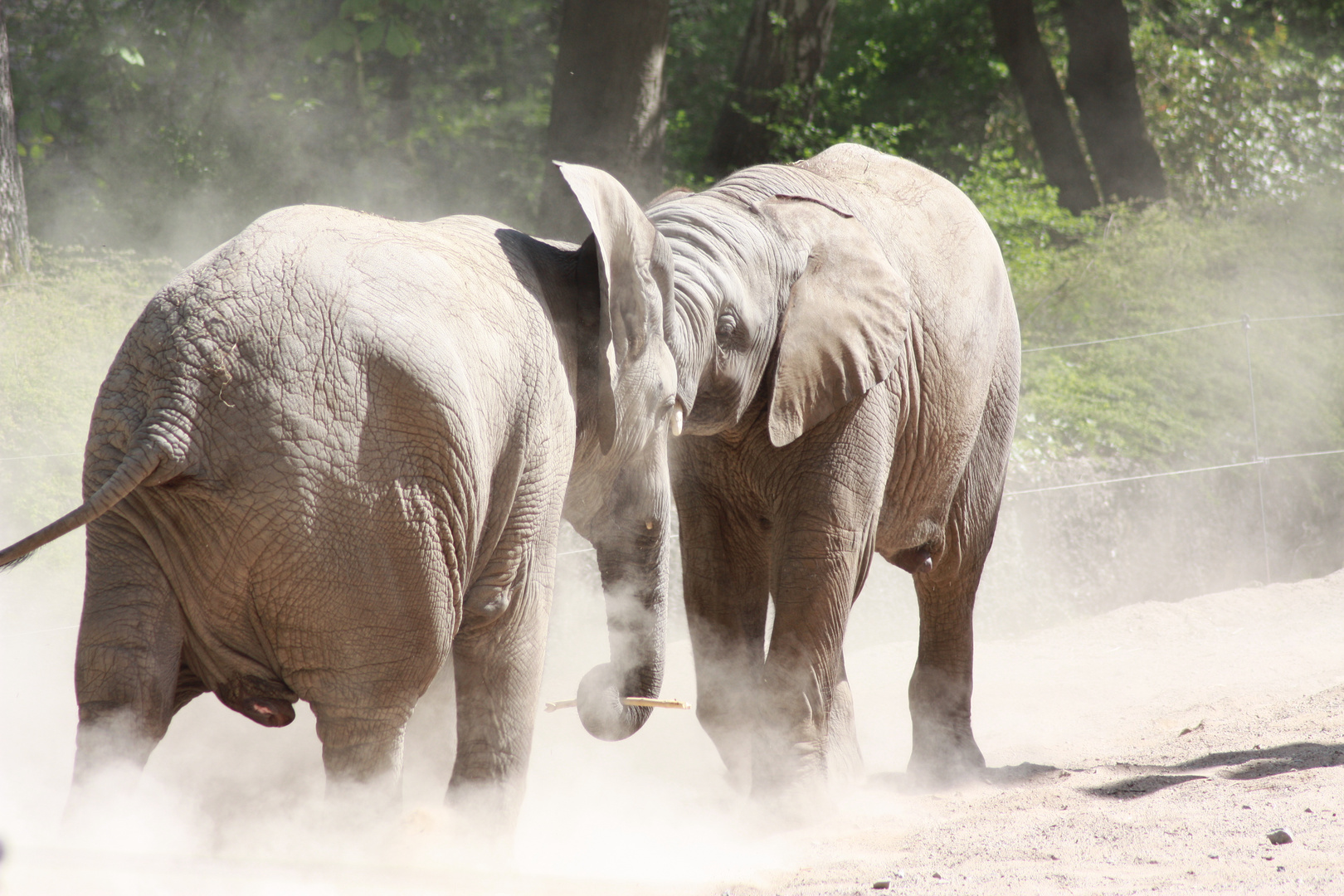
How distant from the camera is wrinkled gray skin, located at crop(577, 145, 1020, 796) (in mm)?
4133

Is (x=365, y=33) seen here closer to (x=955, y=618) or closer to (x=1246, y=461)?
(x=955, y=618)

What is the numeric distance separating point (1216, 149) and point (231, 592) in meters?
12.8

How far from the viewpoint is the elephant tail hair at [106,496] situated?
2.33 m

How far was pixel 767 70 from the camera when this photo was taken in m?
10.5

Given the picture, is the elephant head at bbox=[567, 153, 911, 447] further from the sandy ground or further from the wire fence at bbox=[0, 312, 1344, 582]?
the wire fence at bbox=[0, 312, 1344, 582]

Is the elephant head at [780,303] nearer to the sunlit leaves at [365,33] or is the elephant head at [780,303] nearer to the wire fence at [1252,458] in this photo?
the wire fence at [1252,458]

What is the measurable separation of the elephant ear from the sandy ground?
123 cm

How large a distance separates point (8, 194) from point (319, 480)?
5478 mm

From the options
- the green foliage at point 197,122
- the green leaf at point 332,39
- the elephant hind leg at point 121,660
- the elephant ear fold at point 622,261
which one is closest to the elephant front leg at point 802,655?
the elephant ear fold at point 622,261

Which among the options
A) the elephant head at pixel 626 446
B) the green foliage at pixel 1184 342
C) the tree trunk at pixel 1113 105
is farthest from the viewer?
the tree trunk at pixel 1113 105

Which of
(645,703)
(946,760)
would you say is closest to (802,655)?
(645,703)

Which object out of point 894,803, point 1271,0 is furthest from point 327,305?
point 1271,0

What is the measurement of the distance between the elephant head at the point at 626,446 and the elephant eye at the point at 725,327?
0.32 meters

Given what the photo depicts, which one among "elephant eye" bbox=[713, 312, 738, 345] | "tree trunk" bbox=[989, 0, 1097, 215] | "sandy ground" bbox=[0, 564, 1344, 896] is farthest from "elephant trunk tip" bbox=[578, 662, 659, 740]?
"tree trunk" bbox=[989, 0, 1097, 215]
